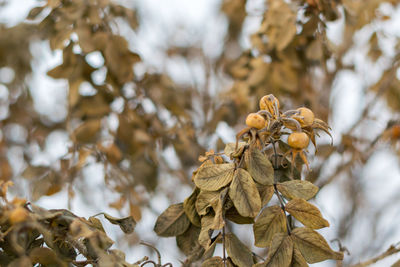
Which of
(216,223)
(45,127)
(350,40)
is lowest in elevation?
(45,127)

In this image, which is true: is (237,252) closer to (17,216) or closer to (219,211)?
(219,211)

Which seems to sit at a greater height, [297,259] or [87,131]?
[297,259]

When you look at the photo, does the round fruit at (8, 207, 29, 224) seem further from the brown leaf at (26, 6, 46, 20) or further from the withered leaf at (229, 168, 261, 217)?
the brown leaf at (26, 6, 46, 20)

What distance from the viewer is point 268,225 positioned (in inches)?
17.8

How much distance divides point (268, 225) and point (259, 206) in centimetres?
4

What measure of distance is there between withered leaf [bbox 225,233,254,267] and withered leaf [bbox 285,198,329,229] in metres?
0.07

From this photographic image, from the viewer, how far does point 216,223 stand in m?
→ 0.41

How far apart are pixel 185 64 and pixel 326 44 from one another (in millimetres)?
972

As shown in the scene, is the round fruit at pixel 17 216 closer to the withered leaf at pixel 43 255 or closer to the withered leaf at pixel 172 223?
the withered leaf at pixel 43 255

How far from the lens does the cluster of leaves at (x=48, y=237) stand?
36cm

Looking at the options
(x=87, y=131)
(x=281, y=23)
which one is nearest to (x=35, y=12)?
(x=87, y=131)

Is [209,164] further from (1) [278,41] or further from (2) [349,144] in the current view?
(2) [349,144]

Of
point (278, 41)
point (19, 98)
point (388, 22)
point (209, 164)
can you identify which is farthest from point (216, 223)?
point (19, 98)

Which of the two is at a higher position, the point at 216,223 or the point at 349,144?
the point at 216,223
